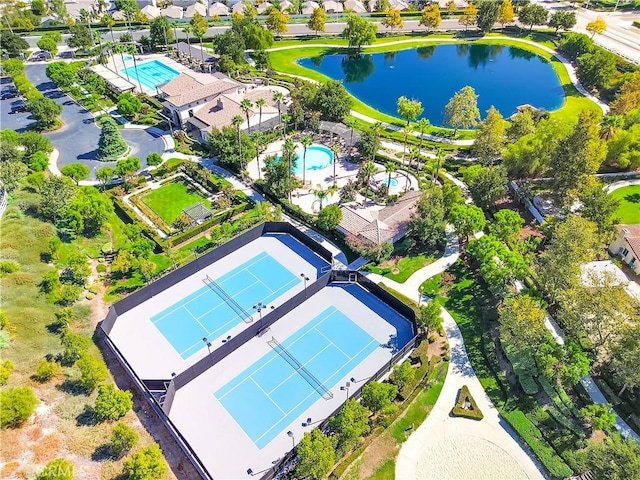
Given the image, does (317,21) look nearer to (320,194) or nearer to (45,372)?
(320,194)

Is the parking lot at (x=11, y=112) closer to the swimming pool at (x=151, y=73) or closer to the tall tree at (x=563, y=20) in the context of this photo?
the swimming pool at (x=151, y=73)

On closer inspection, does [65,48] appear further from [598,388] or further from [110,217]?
[598,388]

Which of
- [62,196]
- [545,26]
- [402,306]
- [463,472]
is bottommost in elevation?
[463,472]

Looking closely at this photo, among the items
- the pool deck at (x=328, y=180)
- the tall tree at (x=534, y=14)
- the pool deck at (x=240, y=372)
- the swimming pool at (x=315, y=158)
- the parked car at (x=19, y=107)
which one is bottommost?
the pool deck at (x=240, y=372)

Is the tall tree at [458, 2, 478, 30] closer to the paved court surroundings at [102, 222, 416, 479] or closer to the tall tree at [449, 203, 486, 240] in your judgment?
the tall tree at [449, 203, 486, 240]

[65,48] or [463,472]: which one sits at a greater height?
[65,48]

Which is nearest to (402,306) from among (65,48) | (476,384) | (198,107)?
(476,384)

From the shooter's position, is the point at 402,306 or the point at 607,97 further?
the point at 607,97

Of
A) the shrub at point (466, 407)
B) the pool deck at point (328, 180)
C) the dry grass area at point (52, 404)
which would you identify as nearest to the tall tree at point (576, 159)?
the pool deck at point (328, 180)
